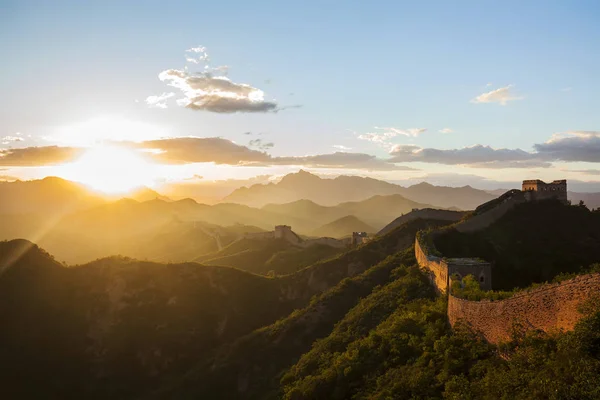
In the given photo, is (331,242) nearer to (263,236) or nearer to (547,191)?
(263,236)

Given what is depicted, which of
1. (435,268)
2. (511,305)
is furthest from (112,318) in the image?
(511,305)

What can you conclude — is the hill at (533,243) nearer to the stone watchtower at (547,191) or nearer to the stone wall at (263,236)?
the stone watchtower at (547,191)

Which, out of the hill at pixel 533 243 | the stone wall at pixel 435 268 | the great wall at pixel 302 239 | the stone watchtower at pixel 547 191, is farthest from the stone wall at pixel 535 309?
the great wall at pixel 302 239

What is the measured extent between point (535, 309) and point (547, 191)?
37.5m

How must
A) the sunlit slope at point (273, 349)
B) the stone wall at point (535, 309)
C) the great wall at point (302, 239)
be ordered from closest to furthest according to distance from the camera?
the stone wall at point (535, 309)
the sunlit slope at point (273, 349)
the great wall at point (302, 239)

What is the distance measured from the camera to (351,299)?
46.0 metres

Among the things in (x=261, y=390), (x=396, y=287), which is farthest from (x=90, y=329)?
(x=396, y=287)

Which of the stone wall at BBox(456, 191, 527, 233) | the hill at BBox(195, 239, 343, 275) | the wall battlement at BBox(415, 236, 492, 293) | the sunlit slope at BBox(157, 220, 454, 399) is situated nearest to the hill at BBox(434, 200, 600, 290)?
the stone wall at BBox(456, 191, 527, 233)

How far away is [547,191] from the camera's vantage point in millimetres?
49969

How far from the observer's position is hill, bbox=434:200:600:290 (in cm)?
3816

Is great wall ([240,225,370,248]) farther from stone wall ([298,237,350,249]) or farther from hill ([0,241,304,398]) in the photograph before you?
hill ([0,241,304,398])

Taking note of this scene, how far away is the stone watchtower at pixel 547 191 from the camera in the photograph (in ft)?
163

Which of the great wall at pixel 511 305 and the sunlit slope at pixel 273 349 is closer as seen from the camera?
the great wall at pixel 511 305

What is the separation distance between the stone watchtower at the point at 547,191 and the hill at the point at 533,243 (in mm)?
960
